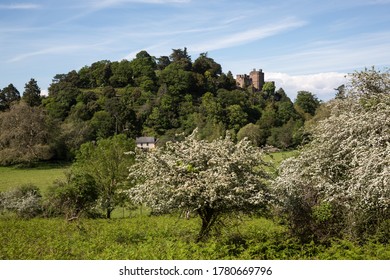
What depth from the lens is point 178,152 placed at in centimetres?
1170

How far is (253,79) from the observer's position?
124938mm

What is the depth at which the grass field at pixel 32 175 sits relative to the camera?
28.1 metres

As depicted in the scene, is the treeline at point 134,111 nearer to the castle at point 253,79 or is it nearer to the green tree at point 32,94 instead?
the green tree at point 32,94

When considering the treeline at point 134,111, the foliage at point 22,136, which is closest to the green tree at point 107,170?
the treeline at point 134,111

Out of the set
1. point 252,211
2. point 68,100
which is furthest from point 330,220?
point 68,100

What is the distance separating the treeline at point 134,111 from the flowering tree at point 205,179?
6861mm

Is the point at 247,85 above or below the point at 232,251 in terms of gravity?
above

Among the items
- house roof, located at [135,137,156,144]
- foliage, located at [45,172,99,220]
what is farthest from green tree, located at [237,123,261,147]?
foliage, located at [45,172,99,220]

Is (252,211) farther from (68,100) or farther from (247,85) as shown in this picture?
(247,85)

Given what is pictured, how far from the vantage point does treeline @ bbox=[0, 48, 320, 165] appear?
37.4m

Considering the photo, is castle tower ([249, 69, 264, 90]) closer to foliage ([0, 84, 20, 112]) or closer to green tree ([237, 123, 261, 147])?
green tree ([237, 123, 261, 147])

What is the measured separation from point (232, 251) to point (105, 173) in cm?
1656

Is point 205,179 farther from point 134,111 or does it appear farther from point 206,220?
point 134,111
